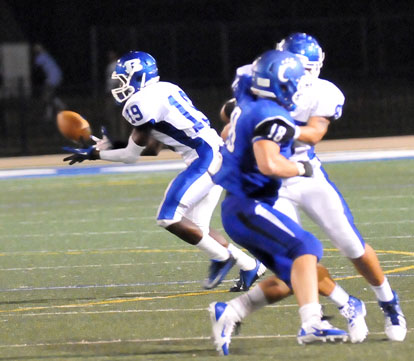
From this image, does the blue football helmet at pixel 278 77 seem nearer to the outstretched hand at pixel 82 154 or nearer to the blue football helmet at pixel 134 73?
the outstretched hand at pixel 82 154

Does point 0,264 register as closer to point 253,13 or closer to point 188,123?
point 188,123

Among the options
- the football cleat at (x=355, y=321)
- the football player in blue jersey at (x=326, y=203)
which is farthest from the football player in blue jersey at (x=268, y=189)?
the football cleat at (x=355, y=321)

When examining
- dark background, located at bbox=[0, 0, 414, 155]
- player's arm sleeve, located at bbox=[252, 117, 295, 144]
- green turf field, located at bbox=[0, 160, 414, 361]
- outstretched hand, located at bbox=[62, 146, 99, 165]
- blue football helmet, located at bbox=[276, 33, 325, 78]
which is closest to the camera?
player's arm sleeve, located at bbox=[252, 117, 295, 144]

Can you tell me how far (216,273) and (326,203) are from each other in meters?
1.74

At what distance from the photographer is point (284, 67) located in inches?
227

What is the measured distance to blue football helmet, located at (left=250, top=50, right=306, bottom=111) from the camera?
226 inches

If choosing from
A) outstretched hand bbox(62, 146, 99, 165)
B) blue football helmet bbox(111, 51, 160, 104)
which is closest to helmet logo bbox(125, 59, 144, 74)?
blue football helmet bbox(111, 51, 160, 104)

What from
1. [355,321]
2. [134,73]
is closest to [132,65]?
[134,73]

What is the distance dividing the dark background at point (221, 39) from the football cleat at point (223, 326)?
649 inches

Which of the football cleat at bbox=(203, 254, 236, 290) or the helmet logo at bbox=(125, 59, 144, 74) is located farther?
the helmet logo at bbox=(125, 59, 144, 74)

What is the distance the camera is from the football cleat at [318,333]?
A: 18.5 feet

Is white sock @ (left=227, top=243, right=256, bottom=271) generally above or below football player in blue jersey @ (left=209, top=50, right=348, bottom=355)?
below

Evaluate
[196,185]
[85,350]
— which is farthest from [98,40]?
[85,350]

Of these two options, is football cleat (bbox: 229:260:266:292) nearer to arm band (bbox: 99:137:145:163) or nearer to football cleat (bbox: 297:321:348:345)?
arm band (bbox: 99:137:145:163)
